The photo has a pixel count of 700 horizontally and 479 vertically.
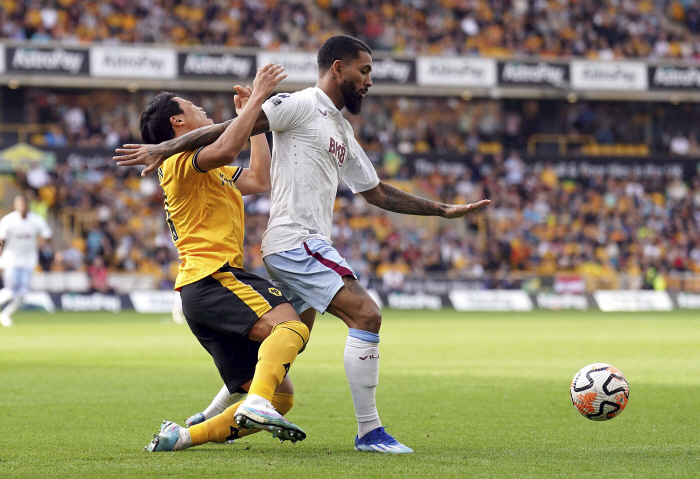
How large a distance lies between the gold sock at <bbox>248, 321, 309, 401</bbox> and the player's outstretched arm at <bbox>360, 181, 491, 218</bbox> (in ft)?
4.49

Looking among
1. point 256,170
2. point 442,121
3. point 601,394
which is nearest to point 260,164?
point 256,170

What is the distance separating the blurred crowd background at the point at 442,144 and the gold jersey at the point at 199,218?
21.3 metres

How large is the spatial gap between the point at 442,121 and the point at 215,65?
29.9 ft

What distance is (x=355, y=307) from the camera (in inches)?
223

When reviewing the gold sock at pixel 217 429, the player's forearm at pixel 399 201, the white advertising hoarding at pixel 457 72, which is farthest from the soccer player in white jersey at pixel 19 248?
the white advertising hoarding at pixel 457 72

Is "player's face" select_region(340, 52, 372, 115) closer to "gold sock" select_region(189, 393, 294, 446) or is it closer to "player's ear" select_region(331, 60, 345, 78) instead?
"player's ear" select_region(331, 60, 345, 78)

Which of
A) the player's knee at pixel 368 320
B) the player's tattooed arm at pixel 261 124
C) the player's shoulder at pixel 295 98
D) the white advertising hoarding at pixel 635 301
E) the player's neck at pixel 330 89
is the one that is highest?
the player's neck at pixel 330 89

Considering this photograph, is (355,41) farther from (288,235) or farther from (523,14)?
(523,14)

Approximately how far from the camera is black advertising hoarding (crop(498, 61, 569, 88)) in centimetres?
3469

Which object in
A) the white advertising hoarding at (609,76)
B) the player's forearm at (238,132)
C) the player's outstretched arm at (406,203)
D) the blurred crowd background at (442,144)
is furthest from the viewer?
the white advertising hoarding at (609,76)

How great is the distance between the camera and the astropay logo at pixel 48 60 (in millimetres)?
30000

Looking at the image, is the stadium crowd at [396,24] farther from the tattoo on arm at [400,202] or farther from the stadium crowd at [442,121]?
the tattoo on arm at [400,202]

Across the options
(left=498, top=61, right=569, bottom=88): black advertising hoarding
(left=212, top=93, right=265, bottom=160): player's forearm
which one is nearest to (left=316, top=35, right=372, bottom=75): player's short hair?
(left=212, top=93, right=265, bottom=160): player's forearm

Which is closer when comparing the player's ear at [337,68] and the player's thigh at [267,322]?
the player's thigh at [267,322]
